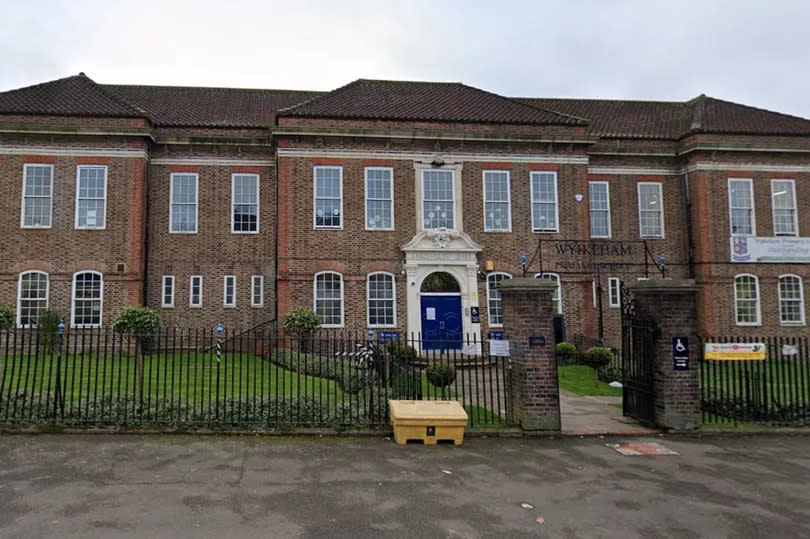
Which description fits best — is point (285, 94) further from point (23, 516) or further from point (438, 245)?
point (23, 516)

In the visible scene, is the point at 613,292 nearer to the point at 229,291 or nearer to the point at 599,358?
the point at 599,358

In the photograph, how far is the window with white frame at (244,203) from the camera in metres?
20.8

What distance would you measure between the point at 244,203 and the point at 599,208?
14.2m

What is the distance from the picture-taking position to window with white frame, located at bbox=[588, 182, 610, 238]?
72.3 ft

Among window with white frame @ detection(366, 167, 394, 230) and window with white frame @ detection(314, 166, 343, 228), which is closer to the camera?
window with white frame @ detection(314, 166, 343, 228)

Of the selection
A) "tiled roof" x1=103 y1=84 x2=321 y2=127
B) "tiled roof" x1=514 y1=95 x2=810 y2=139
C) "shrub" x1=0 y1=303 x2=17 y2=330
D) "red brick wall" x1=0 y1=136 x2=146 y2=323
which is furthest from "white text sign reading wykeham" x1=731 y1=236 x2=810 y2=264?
"shrub" x1=0 y1=303 x2=17 y2=330

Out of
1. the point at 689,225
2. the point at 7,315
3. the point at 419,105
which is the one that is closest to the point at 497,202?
the point at 419,105

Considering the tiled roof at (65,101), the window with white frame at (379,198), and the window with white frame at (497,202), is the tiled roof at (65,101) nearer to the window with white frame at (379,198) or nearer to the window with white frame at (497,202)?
the window with white frame at (379,198)

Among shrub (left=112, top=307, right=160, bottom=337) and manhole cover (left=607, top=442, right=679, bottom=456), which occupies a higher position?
shrub (left=112, top=307, right=160, bottom=337)

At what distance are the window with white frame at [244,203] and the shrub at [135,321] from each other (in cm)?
469

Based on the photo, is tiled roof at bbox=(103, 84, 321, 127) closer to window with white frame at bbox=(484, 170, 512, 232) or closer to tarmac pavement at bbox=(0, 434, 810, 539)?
window with white frame at bbox=(484, 170, 512, 232)

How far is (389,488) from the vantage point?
647cm

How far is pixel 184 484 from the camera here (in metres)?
6.41

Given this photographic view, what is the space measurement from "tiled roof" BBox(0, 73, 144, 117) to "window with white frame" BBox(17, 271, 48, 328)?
19.1 ft
